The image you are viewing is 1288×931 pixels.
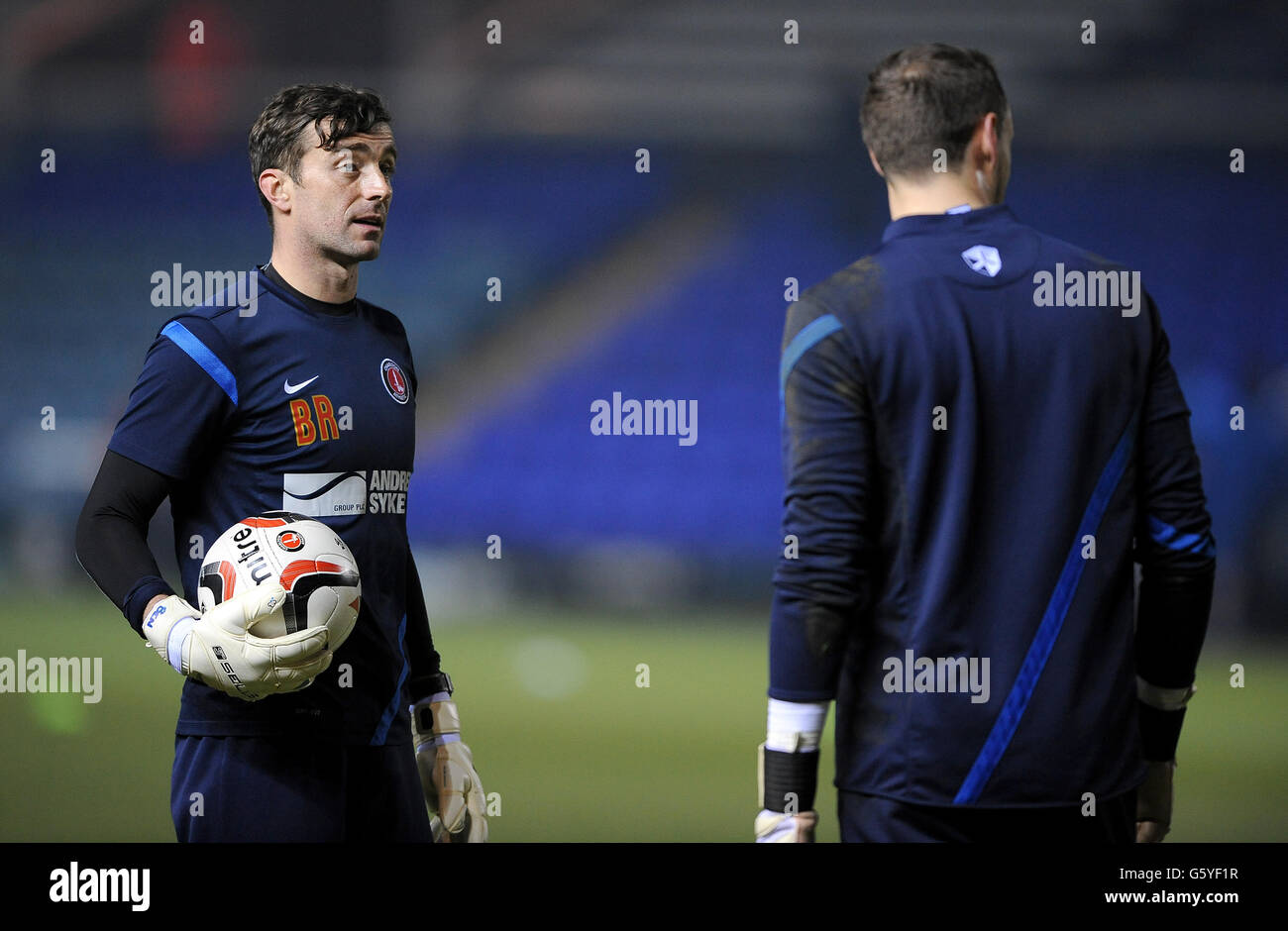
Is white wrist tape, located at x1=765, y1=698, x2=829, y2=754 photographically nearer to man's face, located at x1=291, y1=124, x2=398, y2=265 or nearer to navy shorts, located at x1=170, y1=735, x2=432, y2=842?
navy shorts, located at x1=170, y1=735, x2=432, y2=842

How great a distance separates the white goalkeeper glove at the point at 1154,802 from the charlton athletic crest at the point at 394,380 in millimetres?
1402

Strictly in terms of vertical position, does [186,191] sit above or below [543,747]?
above

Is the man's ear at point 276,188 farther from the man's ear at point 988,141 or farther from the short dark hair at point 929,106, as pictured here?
the man's ear at point 988,141

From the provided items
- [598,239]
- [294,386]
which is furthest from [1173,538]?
[598,239]

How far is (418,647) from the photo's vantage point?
2562mm

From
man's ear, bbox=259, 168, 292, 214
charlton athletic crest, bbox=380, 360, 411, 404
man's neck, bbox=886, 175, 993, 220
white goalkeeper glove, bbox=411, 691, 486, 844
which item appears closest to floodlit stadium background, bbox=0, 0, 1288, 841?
white goalkeeper glove, bbox=411, 691, 486, 844

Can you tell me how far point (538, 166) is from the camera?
474 inches

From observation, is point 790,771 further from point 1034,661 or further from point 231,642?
point 231,642

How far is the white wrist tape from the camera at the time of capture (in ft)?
6.01

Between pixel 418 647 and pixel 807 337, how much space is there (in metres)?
1.10

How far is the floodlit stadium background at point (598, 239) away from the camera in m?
10.6
